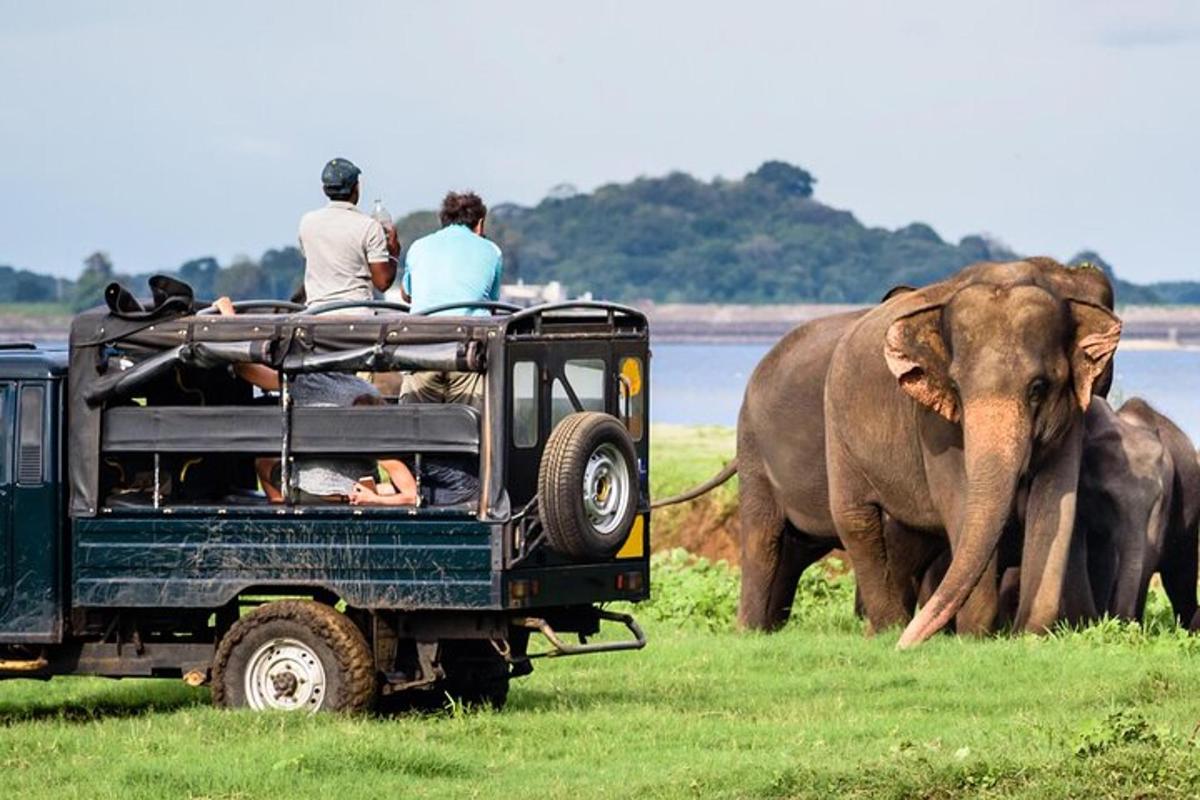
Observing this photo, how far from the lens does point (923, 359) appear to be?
19.2 m

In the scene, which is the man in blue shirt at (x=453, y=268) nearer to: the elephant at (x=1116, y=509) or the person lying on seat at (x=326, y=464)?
the person lying on seat at (x=326, y=464)

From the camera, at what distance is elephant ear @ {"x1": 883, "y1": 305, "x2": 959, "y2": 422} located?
19.2 meters

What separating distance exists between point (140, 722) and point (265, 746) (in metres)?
1.48

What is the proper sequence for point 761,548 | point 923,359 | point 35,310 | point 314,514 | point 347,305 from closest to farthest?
1. point 314,514
2. point 347,305
3. point 923,359
4. point 761,548
5. point 35,310

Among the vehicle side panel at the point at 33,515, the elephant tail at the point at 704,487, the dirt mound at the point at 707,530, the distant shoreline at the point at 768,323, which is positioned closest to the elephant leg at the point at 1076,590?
the elephant tail at the point at 704,487

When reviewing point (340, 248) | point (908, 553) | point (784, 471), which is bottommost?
point (908, 553)

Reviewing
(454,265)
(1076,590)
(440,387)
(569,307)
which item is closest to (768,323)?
(1076,590)

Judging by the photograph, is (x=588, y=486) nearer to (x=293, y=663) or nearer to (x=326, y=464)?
(x=326, y=464)

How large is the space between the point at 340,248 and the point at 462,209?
0.70 meters

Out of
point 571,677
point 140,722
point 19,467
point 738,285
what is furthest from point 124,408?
point 738,285

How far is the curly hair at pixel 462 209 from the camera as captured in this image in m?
16.6

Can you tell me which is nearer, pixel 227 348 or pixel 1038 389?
pixel 227 348

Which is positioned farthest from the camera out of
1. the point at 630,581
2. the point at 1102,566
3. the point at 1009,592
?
the point at 1009,592

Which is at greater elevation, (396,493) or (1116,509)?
(396,493)
